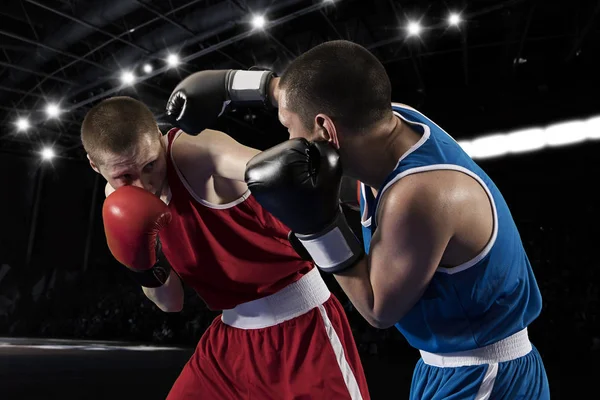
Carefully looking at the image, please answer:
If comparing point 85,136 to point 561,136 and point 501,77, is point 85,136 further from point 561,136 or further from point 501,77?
point 501,77

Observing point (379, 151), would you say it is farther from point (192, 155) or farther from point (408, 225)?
point (192, 155)

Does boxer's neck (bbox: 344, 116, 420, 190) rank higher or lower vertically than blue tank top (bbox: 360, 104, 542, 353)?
higher

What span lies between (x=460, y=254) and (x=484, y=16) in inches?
299

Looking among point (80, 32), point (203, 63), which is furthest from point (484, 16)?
point (80, 32)

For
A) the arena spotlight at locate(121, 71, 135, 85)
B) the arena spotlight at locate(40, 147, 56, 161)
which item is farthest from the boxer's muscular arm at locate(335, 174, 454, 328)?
the arena spotlight at locate(40, 147, 56, 161)

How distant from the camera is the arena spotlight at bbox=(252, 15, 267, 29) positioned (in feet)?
22.7

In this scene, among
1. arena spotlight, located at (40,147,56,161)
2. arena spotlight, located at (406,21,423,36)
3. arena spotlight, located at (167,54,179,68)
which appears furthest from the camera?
arena spotlight, located at (40,147,56,161)

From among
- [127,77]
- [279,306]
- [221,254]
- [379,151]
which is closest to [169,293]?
[221,254]

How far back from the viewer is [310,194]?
3.92 feet

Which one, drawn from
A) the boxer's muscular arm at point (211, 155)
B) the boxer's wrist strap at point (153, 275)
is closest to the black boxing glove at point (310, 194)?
the boxer's muscular arm at point (211, 155)

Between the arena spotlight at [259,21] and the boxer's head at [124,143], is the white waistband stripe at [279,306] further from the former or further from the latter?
the arena spotlight at [259,21]

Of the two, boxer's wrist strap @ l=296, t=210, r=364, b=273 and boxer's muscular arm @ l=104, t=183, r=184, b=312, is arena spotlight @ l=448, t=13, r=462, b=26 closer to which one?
boxer's muscular arm @ l=104, t=183, r=184, b=312

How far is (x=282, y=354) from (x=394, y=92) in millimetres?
8903

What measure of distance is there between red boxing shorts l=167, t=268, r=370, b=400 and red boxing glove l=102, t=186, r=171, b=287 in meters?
0.37
